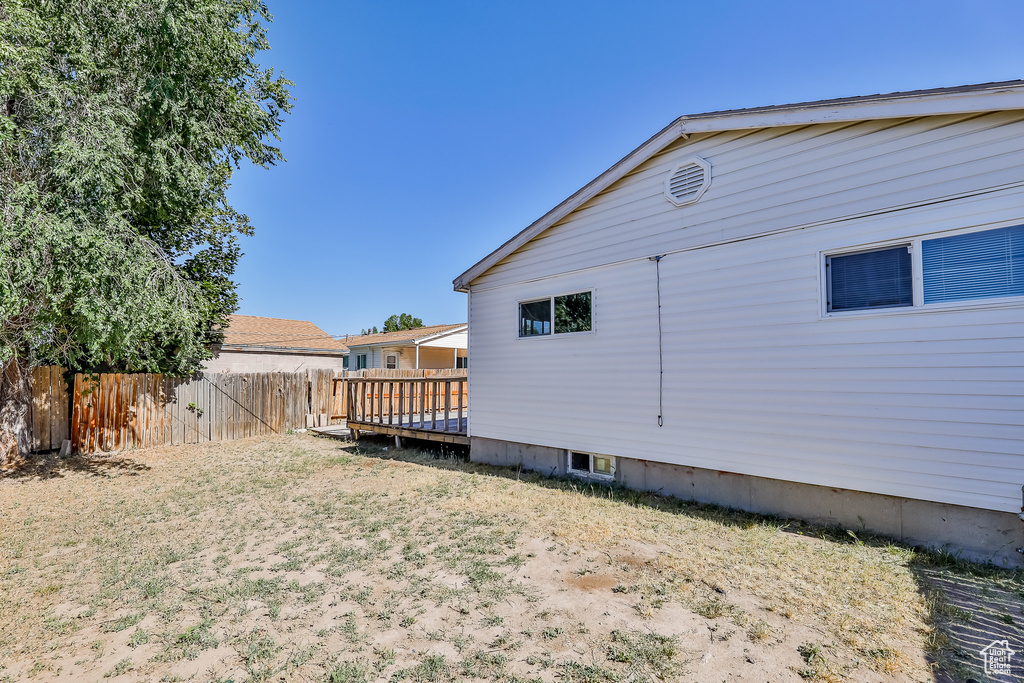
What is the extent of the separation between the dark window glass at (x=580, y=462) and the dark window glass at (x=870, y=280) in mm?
4113

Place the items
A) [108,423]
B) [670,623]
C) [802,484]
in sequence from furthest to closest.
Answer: [108,423]
[802,484]
[670,623]

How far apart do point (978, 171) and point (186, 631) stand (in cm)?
764

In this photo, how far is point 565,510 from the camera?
6.01 meters

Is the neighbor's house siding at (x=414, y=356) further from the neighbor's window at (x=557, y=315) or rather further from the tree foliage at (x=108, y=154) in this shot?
the neighbor's window at (x=557, y=315)

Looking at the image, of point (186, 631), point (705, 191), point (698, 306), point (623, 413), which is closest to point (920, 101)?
point (705, 191)

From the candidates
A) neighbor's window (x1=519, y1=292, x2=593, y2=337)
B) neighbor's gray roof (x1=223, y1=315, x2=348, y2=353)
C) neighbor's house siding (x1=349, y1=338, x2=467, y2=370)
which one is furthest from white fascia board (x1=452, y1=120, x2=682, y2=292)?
neighbor's house siding (x1=349, y1=338, x2=467, y2=370)

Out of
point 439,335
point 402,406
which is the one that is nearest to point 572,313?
point 402,406

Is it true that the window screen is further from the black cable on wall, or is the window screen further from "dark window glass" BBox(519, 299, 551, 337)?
"dark window glass" BBox(519, 299, 551, 337)

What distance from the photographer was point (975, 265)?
434 cm

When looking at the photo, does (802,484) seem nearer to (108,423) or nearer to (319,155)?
(108,423)

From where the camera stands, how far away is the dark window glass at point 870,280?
15.5ft

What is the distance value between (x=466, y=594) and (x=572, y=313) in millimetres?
4723

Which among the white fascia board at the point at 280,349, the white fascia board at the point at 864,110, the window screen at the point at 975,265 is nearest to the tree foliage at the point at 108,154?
the white fascia board at the point at 280,349

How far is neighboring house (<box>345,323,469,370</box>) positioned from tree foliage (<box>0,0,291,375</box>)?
1368 centimetres
